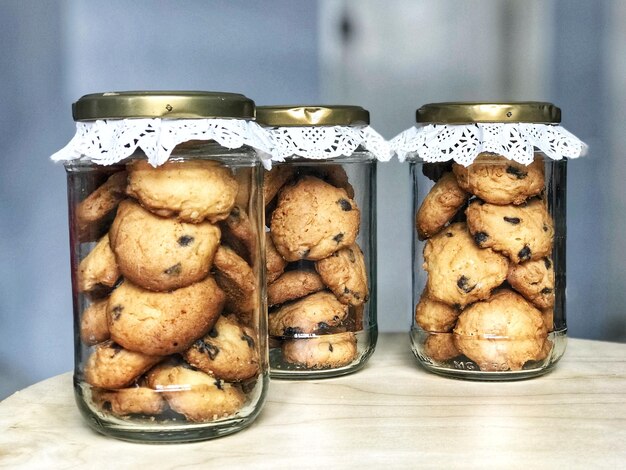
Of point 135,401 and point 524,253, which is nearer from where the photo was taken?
point 135,401

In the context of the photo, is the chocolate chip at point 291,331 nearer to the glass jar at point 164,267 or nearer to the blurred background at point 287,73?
the glass jar at point 164,267

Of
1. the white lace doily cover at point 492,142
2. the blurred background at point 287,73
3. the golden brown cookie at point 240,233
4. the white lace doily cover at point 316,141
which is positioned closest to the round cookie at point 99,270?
the golden brown cookie at point 240,233

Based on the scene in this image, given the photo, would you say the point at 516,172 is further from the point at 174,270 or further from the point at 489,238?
the point at 174,270

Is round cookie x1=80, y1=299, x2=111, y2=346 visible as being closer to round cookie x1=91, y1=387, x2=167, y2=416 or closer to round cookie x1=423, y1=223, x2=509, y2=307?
round cookie x1=91, y1=387, x2=167, y2=416

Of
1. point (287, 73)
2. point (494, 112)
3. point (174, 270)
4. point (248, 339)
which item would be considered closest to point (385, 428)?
point (248, 339)

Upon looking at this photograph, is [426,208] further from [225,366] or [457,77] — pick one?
[457,77]

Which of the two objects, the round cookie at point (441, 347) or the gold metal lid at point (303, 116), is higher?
the gold metal lid at point (303, 116)

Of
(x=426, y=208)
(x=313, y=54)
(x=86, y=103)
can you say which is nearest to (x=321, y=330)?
(x=426, y=208)
